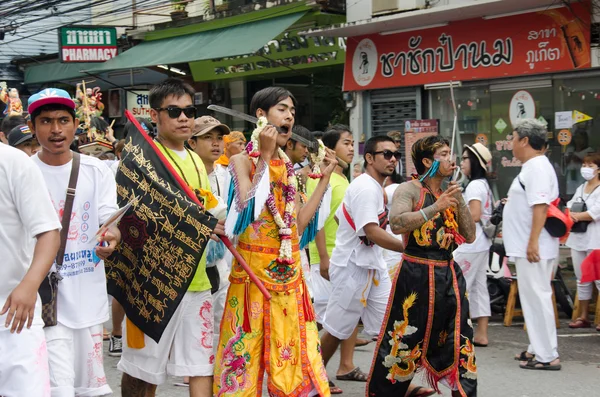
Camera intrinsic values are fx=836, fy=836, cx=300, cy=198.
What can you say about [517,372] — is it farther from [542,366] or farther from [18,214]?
[18,214]

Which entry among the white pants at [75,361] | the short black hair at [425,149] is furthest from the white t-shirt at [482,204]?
the white pants at [75,361]

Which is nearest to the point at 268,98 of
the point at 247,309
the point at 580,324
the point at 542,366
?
the point at 247,309

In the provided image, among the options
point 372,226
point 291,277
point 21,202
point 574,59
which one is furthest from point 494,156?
point 21,202

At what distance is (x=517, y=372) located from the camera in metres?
7.41

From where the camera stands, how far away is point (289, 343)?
4.81 meters

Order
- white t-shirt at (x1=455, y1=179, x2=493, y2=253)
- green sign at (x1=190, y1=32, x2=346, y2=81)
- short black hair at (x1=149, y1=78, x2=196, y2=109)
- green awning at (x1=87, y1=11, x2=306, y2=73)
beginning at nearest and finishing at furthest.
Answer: short black hair at (x1=149, y1=78, x2=196, y2=109) → white t-shirt at (x1=455, y1=179, x2=493, y2=253) → green awning at (x1=87, y1=11, x2=306, y2=73) → green sign at (x1=190, y1=32, x2=346, y2=81)

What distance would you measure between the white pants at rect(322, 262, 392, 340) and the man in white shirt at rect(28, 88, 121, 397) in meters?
2.39

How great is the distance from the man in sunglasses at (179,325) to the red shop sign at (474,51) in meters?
8.66

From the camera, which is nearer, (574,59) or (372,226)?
(372,226)

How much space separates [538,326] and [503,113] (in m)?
7.07

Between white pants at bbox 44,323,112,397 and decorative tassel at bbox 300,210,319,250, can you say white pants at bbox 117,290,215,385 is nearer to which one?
white pants at bbox 44,323,112,397

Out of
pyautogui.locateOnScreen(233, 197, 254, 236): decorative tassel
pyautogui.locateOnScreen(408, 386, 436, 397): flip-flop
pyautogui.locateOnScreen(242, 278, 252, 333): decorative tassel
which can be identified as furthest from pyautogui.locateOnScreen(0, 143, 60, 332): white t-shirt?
pyautogui.locateOnScreen(408, 386, 436, 397): flip-flop

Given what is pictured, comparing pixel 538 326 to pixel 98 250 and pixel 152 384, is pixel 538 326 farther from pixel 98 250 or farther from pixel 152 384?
pixel 98 250

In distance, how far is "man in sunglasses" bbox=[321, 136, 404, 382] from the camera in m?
6.59
